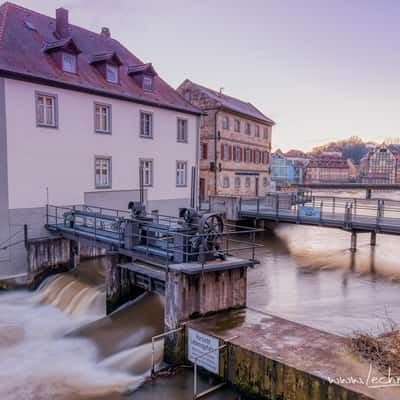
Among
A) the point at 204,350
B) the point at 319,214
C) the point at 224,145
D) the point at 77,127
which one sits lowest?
the point at 204,350

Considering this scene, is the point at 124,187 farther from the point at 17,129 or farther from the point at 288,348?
the point at 288,348

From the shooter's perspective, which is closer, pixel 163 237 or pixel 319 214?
pixel 163 237

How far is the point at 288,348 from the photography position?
749 centimetres

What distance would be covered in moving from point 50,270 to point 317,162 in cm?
10955

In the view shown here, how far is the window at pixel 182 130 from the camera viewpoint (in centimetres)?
2356

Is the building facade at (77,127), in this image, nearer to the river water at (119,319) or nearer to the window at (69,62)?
the window at (69,62)

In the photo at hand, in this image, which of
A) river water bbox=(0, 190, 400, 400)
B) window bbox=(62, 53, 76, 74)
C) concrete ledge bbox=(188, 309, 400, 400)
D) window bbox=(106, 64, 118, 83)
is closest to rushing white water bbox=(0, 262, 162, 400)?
river water bbox=(0, 190, 400, 400)

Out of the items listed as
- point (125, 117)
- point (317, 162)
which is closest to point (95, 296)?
point (125, 117)

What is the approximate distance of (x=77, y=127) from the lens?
18.1 meters

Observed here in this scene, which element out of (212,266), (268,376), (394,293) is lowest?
(394,293)

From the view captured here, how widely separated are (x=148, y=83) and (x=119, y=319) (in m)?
14.6

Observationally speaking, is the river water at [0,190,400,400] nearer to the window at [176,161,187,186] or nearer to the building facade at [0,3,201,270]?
the building facade at [0,3,201,270]

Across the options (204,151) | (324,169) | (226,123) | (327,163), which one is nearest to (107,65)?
(204,151)

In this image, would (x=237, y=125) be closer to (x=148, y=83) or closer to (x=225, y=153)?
(x=225, y=153)
